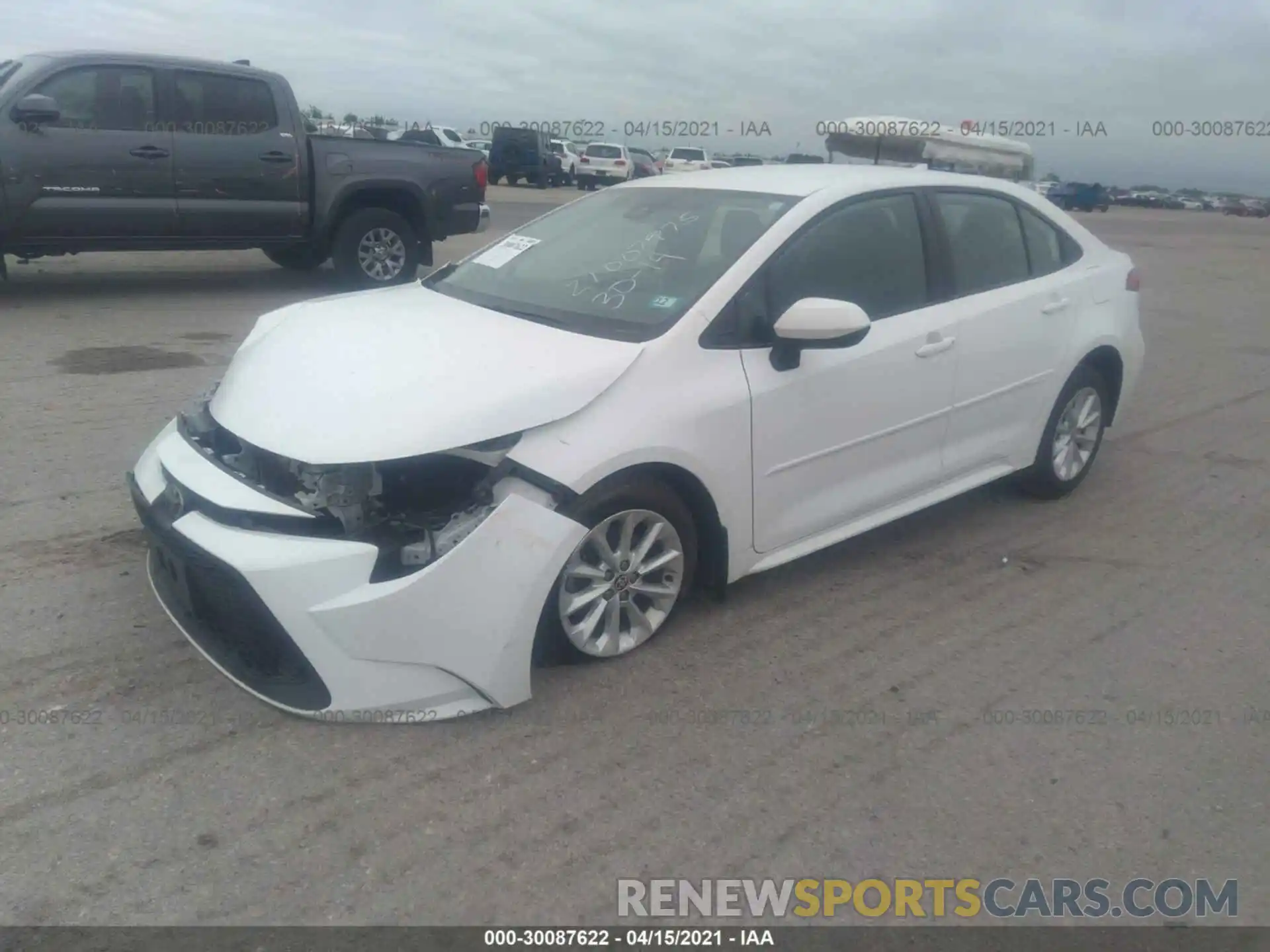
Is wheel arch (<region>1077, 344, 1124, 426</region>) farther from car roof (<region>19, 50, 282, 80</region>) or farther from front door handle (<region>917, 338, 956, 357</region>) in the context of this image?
car roof (<region>19, 50, 282, 80</region>)

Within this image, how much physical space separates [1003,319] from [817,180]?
106 centimetres

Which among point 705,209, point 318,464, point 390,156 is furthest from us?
point 390,156

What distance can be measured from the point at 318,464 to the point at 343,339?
82 centimetres

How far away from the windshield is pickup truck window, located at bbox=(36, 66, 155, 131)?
226 inches

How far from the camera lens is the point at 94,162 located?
8859 millimetres

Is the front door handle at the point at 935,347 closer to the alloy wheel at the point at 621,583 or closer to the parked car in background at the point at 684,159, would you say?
the alloy wheel at the point at 621,583

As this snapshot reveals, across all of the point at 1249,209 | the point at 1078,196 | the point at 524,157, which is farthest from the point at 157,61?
the point at 1249,209

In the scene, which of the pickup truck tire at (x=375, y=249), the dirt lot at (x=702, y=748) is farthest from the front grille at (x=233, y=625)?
the pickup truck tire at (x=375, y=249)

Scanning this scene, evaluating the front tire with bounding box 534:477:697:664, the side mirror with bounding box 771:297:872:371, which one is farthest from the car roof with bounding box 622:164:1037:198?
the front tire with bounding box 534:477:697:664

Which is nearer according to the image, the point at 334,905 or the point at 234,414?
the point at 334,905

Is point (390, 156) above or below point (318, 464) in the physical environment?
above

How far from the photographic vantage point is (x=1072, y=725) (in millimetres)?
3537

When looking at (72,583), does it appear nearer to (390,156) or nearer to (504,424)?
(504,424)

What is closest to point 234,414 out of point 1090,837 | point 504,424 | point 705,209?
point 504,424
